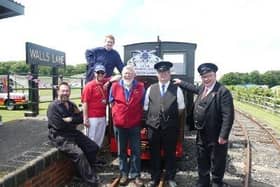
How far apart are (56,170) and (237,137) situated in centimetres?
790

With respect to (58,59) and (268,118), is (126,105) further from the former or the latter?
(268,118)

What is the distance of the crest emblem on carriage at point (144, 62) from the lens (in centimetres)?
749

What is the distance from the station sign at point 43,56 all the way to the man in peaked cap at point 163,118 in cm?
532

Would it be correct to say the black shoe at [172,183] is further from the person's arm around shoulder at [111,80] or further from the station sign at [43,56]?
the station sign at [43,56]

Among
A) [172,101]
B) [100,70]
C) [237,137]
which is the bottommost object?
[237,137]

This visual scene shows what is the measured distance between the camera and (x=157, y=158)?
560cm

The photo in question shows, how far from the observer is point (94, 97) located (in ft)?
19.0

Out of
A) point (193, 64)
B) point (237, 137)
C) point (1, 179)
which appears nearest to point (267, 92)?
point (237, 137)

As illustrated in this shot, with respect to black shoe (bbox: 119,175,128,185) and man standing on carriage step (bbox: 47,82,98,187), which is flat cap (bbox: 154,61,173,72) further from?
black shoe (bbox: 119,175,128,185)

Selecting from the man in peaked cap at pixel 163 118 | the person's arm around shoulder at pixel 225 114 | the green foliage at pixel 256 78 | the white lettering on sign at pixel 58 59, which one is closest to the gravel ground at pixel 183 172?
the man in peaked cap at pixel 163 118

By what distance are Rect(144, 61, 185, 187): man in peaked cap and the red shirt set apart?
0.76 metres

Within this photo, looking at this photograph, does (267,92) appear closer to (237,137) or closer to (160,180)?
(237,137)

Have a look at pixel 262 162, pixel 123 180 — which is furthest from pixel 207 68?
pixel 262 162

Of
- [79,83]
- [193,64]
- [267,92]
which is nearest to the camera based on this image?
[193,64]
